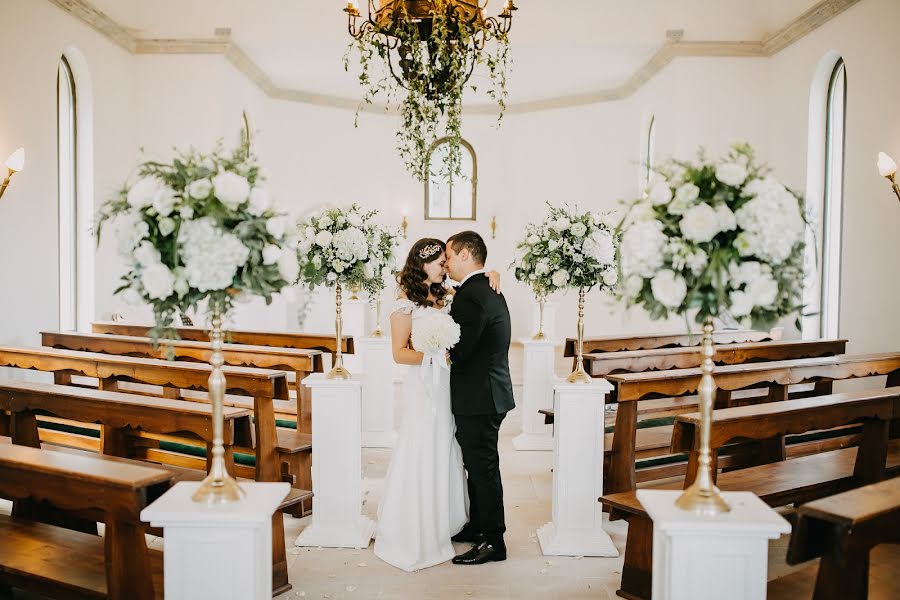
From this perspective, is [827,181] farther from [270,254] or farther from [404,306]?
[270,254]

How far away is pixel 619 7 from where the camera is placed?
9.11m

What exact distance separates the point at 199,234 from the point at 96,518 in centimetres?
155

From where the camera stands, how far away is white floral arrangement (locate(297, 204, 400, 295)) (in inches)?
176

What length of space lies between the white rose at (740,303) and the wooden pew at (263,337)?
3.72 metres

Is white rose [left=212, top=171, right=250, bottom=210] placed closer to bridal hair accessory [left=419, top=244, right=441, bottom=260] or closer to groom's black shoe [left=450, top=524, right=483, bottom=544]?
bridal hair accessory [left=419, top=244, right=441, bottom=260]

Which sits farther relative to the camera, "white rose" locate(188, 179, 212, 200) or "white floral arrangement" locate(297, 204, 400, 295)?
"white floral arrangement" locate(297, 204, 400, 295)

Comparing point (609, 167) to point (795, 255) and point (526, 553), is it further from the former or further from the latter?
point (795, 255)

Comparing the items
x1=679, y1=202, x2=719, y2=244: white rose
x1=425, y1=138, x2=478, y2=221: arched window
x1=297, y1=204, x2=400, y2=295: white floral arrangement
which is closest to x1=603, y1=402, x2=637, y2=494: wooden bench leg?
x1=297, y1=204, x2=400, y2=295: white floral arrangement

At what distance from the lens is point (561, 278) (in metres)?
4.85

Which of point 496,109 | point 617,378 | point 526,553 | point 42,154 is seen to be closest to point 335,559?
point 526,553

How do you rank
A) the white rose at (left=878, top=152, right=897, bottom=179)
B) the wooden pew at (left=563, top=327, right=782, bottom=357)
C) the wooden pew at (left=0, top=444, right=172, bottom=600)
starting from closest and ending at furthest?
the wooden pew at (left=0, top=444, right=172, bottom=600)
the wooden pew at (left=563, top=327, right=782, bottom=357)
the white rose at (left=878, top=152, right=897, bottom=179)

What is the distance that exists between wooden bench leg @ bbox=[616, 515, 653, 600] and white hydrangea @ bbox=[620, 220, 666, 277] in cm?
154

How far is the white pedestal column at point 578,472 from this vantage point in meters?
4.09

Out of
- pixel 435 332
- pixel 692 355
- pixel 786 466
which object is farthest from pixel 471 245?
pixel 692 355
